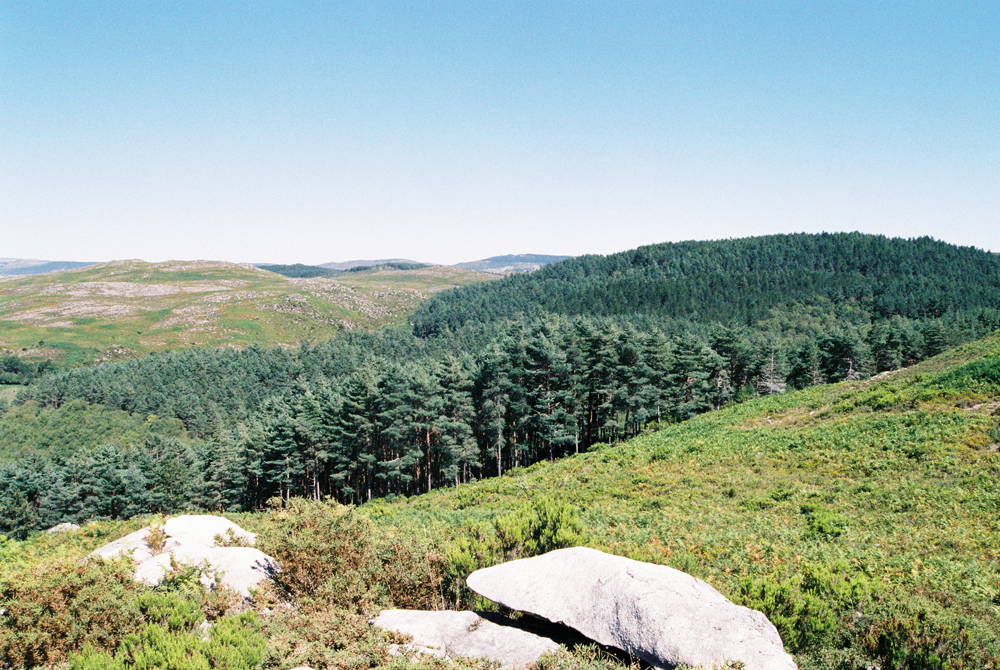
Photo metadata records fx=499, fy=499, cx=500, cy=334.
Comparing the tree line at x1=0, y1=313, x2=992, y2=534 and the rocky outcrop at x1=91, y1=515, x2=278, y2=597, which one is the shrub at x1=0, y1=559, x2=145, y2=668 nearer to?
the rocky outcrop at x1=91, y1=515, x2=278, y2=597

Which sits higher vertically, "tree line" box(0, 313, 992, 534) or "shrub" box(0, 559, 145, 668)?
"shrub" box(0, 559, 145, 668)

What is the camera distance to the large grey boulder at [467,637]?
27.7 feet

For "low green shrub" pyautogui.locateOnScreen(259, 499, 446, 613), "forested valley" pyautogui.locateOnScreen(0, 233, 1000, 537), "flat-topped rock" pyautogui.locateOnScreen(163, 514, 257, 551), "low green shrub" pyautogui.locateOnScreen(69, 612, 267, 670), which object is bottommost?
"forested valley" pyautogui.locateOnScreen(0, 233, 1000, 537)

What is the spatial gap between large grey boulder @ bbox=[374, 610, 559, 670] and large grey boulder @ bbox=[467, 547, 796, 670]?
549 mm

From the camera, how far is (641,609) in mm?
8039

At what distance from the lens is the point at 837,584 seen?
33.0 ft

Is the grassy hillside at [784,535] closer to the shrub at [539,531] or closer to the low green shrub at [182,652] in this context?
the shrub at [539,531]

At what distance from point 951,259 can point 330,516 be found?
829ft

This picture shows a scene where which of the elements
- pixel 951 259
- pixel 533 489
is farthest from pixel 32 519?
pixel 951 259


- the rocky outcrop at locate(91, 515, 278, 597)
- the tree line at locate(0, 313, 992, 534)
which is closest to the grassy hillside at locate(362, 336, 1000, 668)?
the rocky outcrop at locate(91, 515, 278, 597)

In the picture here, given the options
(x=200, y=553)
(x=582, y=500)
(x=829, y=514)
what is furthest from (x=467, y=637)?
(x=582, y=500)

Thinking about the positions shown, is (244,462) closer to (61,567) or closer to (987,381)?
(61,567)

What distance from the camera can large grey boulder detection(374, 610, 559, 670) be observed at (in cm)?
843

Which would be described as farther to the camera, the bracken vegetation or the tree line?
the tree line
